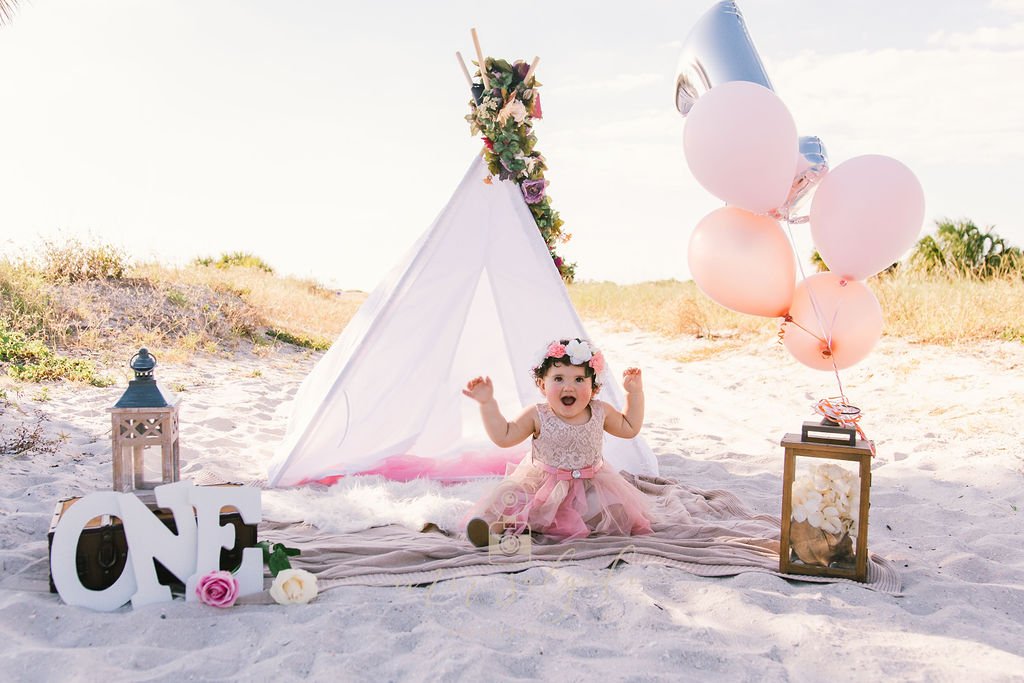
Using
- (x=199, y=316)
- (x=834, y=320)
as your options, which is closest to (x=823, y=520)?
(x=834, y=320)

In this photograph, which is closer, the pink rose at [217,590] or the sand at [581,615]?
the sand at [581,615]

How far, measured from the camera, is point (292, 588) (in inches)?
115

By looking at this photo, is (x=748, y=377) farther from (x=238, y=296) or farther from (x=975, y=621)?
(x=238, y=296)

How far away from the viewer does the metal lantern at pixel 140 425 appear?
3.30 metres

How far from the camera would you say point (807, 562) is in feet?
10.9

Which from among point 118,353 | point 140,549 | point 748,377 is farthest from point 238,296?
point 140,549

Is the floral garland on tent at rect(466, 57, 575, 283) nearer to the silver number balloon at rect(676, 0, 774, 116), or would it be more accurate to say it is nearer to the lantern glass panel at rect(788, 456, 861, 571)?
the silver number balloon at rect(676, 0, 774, 116)

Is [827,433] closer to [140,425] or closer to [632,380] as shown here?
[632,380]

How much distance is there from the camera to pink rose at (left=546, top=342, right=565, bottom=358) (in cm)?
370

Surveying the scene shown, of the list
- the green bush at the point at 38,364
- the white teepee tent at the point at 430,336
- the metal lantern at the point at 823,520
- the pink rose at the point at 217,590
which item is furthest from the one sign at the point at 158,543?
the green bush at the point at 38,364

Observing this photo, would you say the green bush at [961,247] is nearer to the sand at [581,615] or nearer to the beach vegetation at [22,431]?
the sand at [581,615]

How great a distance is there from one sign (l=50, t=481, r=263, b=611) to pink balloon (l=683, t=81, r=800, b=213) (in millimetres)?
2346

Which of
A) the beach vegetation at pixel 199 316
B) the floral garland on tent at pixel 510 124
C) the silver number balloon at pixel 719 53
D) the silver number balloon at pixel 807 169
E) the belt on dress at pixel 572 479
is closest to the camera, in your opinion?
the silver number balloon at pixel 807 169

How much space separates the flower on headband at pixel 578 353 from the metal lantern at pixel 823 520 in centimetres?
93
